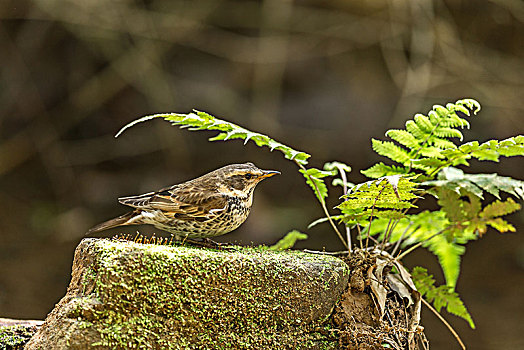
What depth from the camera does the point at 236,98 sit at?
5.67 metres

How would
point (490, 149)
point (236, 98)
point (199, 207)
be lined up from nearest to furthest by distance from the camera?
point (199, 207)
point (490, 149)
point (236, 98)

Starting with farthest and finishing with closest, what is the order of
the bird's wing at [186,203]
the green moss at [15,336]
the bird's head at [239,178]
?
the bird's head at [239,178] → the bird's wing at [186,203] → the green moss at [15,336]

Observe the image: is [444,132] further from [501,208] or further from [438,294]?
[438,294]

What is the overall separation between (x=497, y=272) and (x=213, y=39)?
419 cm

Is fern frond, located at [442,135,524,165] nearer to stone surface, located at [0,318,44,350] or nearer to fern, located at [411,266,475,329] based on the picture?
fern, located at [411,266,475,329]

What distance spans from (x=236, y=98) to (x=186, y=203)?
3.81 metres

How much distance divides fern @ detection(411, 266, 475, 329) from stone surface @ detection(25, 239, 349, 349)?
0.54m

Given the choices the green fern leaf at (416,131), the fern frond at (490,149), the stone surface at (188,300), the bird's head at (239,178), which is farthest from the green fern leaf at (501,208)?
the bird's head at (239,178)

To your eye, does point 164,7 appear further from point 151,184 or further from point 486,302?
point 486,302

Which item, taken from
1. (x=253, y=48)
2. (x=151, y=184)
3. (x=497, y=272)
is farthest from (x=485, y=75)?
(x=151, y=184)

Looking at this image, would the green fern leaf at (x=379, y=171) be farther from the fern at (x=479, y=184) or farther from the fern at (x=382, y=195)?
the fern at (x=382, y=195)

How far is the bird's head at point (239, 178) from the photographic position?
2135mm

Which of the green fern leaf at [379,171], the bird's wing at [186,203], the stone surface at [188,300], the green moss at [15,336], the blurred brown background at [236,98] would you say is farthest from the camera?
the blurred brown background at [236,98]

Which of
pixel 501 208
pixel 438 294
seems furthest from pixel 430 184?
pixel 438 294
